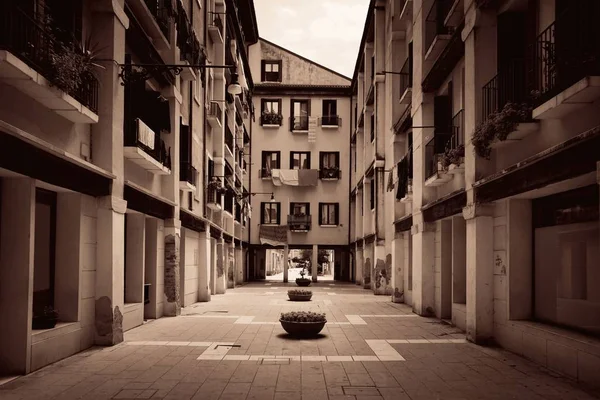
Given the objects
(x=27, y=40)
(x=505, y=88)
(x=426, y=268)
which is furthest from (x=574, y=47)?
(x=426, y=268)

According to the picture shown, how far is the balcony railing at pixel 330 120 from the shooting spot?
41125mm

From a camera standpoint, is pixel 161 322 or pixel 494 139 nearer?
pixel 494 139

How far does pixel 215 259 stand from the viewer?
26281 millimetres

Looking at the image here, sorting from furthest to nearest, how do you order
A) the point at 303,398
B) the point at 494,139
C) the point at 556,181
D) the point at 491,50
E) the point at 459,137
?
the point at 459,137
the point at 491,50
the point at 494,139
the point at 556,181
the point at 303,398

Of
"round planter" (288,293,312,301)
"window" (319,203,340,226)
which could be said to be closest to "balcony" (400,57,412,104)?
"round planter" (288,293,312,301)

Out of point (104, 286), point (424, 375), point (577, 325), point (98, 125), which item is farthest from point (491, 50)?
point (104, 286)

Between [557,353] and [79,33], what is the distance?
32.0 ft

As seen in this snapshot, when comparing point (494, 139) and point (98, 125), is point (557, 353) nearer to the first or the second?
point (494, 139)

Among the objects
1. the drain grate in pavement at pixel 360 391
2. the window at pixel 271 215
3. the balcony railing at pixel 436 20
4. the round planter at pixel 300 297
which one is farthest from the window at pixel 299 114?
the drain grate in pavement at pixel 360 391

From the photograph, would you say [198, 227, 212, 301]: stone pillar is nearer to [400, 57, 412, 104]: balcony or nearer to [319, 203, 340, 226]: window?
[400, 57, 412, 104]: balcony

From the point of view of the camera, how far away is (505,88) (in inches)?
445

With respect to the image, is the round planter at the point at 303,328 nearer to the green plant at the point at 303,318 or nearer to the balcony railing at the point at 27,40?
the green plant at the point at 303,318

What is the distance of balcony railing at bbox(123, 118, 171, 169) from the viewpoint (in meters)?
12.8

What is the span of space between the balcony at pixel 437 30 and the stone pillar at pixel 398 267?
25.5 ft
